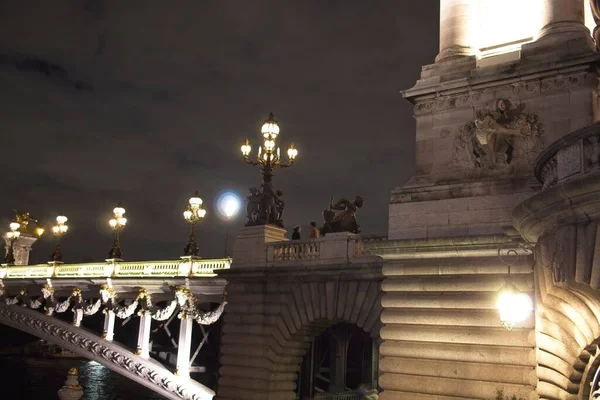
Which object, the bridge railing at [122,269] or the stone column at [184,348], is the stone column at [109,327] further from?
the stone column at [184,348]

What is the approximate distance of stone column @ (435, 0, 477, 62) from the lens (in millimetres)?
17516

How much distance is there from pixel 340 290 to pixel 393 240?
14.4 feet

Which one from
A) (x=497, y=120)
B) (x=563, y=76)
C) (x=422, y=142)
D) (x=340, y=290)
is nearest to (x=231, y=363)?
(x=340, y=290)

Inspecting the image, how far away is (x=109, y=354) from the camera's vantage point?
33625mm

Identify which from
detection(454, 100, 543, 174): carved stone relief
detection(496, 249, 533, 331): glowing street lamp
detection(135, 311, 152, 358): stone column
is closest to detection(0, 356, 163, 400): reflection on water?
detection(135, 311, 152, 358): stone column

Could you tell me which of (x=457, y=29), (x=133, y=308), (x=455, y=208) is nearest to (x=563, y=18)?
(x=457, y=29)

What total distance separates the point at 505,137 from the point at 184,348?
1751cm

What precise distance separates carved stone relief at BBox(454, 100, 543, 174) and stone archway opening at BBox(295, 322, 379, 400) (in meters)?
9.71

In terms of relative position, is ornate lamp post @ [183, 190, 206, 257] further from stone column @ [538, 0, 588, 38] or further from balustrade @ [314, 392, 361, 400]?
stone column @ [538, 0, 588, 38]

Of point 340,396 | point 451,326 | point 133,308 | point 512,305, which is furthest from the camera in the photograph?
point 133,308

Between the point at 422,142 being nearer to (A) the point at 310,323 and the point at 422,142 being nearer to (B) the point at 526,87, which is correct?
(B) the point at 526,87

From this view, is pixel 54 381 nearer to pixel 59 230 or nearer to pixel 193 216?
pixel 59 230

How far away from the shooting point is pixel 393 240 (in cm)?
1611

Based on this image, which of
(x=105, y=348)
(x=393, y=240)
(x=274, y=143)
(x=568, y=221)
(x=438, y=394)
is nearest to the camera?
(x=568, y=221)
